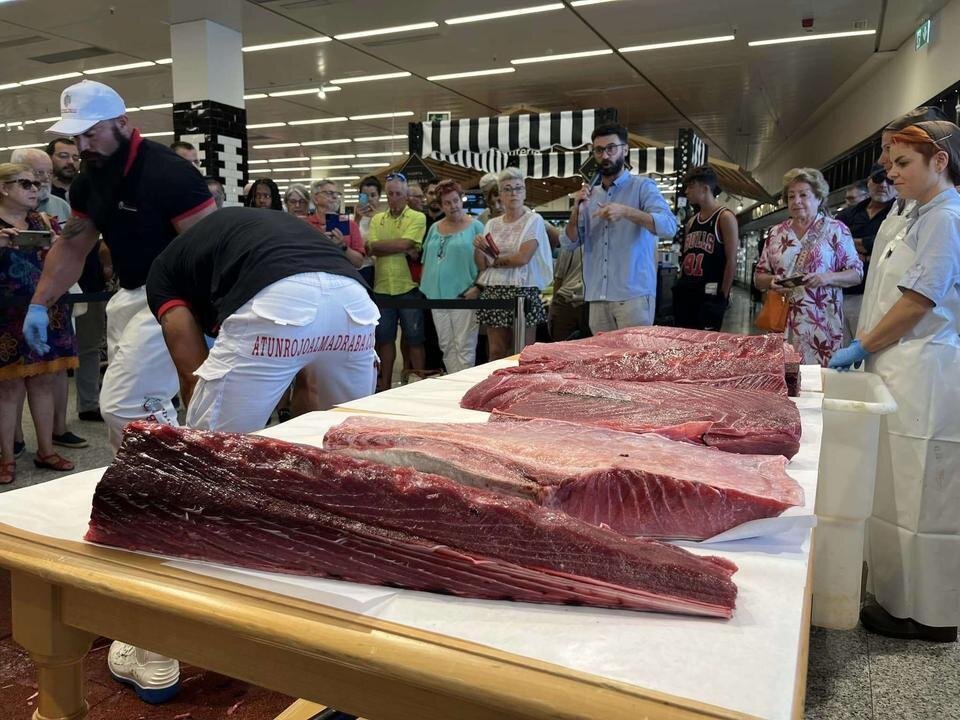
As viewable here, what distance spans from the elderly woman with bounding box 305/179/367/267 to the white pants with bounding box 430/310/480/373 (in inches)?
36.1

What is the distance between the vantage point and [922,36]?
8727 millimetres

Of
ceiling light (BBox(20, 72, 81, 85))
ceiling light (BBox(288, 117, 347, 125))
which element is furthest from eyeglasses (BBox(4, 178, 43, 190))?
ceiling light (BBox(288, 117, 347, 125))

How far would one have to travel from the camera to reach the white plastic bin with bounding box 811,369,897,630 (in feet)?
6.97

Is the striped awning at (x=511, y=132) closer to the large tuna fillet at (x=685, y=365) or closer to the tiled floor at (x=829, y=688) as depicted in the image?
the large tuna fillet at (x=685, y=365)

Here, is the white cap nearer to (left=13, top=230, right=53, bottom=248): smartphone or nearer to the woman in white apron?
(left=13, top=230, right=53, bottom=248): smartphone

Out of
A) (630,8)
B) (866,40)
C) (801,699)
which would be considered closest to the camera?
(801,699)

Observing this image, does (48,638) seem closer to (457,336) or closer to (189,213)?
(189,213)

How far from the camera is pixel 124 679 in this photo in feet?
7.36

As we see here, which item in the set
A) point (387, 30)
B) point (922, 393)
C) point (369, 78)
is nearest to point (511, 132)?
point (387, 30)

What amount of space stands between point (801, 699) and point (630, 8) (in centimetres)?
916

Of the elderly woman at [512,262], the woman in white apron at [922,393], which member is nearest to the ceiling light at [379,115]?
the elderly woman at [512,262]

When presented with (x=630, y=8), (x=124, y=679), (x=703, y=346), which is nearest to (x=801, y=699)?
(x=703, y=346)

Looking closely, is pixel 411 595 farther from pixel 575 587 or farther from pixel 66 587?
pixel 66 587

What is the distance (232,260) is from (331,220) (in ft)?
13.3
